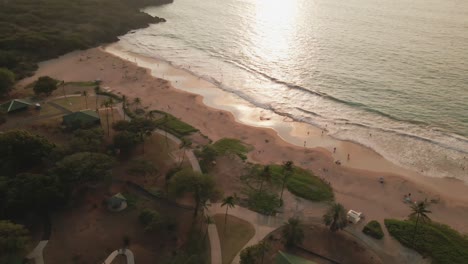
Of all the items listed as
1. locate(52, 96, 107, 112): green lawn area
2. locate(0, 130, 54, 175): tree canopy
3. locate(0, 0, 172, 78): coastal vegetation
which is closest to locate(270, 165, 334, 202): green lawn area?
locate(0, 130, 54, 175): tree canopy

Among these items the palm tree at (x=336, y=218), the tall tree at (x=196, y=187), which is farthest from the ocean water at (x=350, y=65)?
the tall tree at (x=196, y=187)

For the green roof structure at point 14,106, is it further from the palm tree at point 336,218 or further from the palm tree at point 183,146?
the palm tree at point 336,218

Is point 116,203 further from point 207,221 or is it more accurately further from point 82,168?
point 207,221

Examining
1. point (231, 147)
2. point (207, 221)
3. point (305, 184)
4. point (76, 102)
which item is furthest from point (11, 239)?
point (76, 102)

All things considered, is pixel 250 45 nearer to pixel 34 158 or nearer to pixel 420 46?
pixel 420 46

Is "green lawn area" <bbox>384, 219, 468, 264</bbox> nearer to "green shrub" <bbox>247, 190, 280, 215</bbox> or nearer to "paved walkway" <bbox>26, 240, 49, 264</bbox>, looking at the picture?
"green shrub" <bbox>247, 190, 280, 215</bbox>

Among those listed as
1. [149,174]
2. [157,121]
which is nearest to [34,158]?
[149,174]

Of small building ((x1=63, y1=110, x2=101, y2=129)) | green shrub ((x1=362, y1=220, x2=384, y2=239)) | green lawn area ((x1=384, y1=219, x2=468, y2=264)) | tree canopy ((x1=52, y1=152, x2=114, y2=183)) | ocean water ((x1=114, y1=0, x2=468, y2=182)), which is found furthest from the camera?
ocean water ((x1=114, y1=0, x2=468, y2=182))
